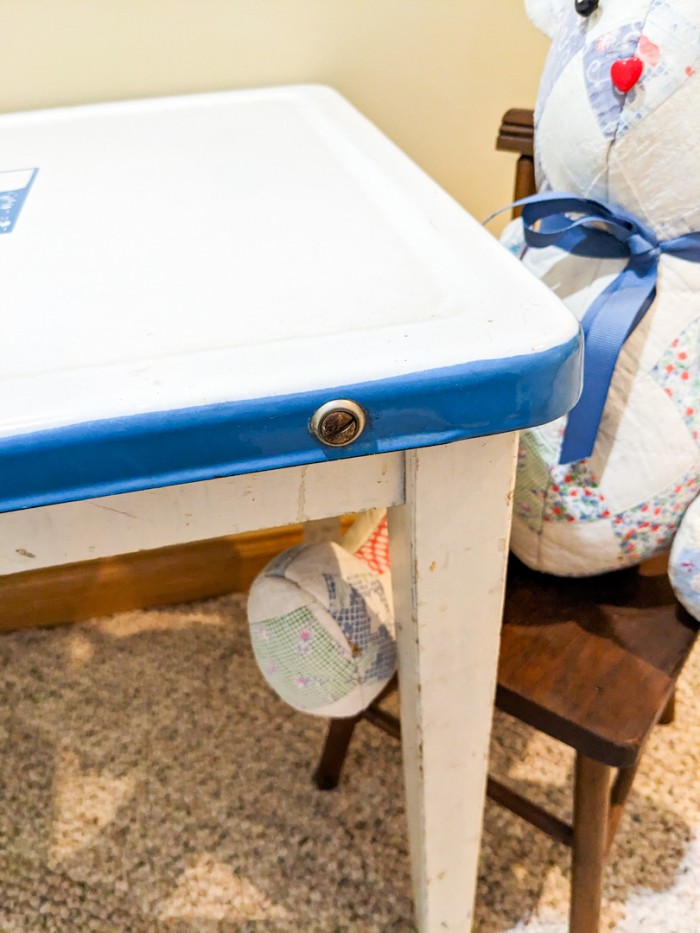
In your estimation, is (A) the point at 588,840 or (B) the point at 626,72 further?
(A) the point at 588,840

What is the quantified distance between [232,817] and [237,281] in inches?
24.8

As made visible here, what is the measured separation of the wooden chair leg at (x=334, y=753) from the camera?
0.82 m

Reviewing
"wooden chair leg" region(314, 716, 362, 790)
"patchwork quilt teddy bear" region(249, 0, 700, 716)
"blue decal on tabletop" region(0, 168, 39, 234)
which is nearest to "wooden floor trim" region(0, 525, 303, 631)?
"wooden chair leg" region(314, 716, 362, 790)

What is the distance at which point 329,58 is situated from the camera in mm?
789

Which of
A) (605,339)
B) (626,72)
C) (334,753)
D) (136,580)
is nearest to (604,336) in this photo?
(605,339)

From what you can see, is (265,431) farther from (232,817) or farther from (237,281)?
(232,817)

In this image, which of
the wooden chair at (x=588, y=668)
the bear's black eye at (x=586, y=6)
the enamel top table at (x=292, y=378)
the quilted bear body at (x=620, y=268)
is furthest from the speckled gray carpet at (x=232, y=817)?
the bear's black eye at (x=586, y=6)

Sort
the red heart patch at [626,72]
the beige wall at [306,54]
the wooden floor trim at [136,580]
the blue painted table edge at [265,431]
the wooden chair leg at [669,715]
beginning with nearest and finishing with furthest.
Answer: the blue painted table edge at [265,431] → the red heart patch at [626,72] → the beige wall at [306,54] → the wooden chair leg at [669,715] → the wooden floor trim at [136,580]

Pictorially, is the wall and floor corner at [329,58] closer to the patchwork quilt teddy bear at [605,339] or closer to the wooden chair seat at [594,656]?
the patchwork quilt teddy bear at [605,339]

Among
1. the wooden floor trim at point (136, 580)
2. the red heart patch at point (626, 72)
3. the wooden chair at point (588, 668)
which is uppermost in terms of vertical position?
the red heart patch at point (626, 72)

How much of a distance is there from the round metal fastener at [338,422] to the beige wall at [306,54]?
22.4 inches

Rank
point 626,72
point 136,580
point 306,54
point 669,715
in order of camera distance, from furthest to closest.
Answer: point 136,580 → point 669,715 → point 306,54 → point 626,72

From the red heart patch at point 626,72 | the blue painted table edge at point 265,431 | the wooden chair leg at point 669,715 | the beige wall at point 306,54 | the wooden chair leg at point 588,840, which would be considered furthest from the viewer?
the wooden chair leg at point 669,715

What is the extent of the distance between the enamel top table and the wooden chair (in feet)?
0.18
